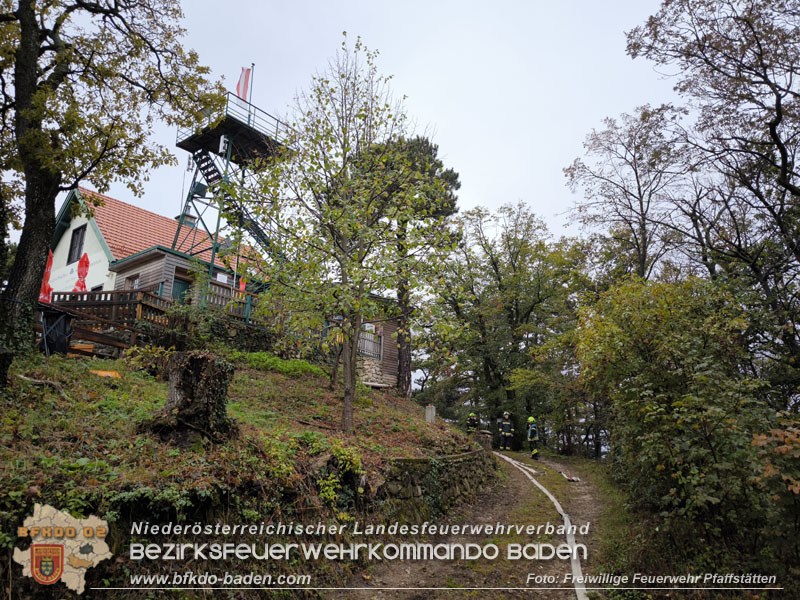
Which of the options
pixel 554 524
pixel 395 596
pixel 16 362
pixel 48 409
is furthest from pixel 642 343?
pixel 16 362

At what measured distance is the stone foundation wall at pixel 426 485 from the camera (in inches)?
332

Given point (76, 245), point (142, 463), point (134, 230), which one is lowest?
point (142, 463)

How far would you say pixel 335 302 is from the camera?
9.55 m

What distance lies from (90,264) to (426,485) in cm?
2217

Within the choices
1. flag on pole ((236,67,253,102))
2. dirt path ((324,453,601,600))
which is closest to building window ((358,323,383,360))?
flag on pole ((236,67,253,102))

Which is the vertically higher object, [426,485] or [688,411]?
[688,411]

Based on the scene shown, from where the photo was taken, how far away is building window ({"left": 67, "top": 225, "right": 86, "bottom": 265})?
24.8 meters

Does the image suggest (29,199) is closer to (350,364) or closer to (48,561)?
(350,364)

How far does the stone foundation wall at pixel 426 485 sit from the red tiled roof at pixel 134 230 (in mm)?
15805

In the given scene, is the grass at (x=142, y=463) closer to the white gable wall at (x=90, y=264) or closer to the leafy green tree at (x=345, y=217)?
the leafy green tree at (x=345, y=217)

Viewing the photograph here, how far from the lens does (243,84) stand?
21.5 meters

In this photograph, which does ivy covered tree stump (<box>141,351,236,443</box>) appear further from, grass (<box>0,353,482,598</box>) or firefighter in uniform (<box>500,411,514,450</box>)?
firefighter in uniform (<box>500,411,514,450</box>)

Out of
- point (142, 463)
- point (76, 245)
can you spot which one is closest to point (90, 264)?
point (76, 245)

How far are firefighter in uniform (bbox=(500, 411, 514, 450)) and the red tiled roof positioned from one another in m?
15.9
